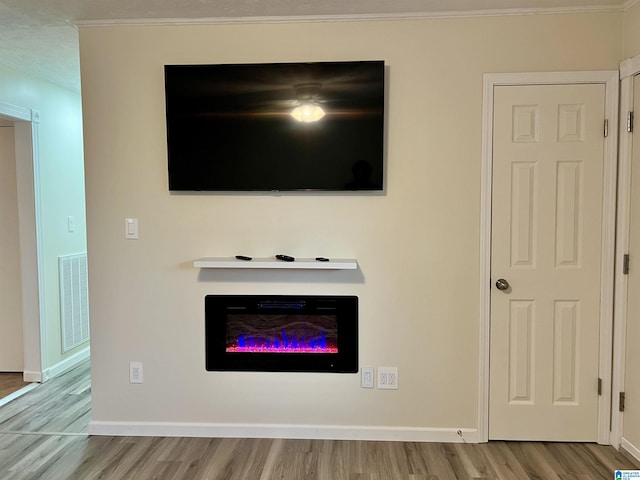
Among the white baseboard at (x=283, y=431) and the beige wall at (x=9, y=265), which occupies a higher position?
the beige wall at (x=9, y=265)

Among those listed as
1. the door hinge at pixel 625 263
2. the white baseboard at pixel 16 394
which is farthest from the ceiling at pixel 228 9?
the white baseboard at pixel 16 394

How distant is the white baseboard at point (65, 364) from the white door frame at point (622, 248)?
4.17 m

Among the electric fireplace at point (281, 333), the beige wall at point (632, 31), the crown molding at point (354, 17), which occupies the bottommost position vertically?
the electric fireplace at point (281, 333)

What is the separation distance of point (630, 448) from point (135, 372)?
294 cm

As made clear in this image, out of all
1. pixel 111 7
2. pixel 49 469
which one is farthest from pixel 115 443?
pixel 111 7

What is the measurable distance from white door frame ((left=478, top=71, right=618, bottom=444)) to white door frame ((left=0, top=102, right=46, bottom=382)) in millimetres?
3426

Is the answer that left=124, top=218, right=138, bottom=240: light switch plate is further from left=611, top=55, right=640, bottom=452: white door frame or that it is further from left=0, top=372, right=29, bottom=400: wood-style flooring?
left=611, top=55, right=640, bottom=452: white door frame

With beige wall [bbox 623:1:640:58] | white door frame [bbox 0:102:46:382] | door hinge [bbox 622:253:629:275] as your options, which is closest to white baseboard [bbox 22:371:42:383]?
white door frame [bbox 0:102:46:382]

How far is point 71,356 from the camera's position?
3.82 m

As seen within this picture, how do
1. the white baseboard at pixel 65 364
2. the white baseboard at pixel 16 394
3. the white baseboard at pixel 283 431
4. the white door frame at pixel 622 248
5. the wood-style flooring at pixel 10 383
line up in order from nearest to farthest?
the white door frame at pixel 622 248 < the white baseboard at pixel 283 431 < the white baseboard at pixel 16 394 < the wood-style flooring at pixel 10 383 < the white baseboard at pixel 65 364

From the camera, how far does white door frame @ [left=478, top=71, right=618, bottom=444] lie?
7.63 feet

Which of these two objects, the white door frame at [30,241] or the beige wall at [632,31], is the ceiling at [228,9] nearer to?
the beige wall at [632,31]

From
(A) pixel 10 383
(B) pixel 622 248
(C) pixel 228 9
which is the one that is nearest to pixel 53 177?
(A) pixel 10 383

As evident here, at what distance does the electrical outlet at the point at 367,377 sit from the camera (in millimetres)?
2506
